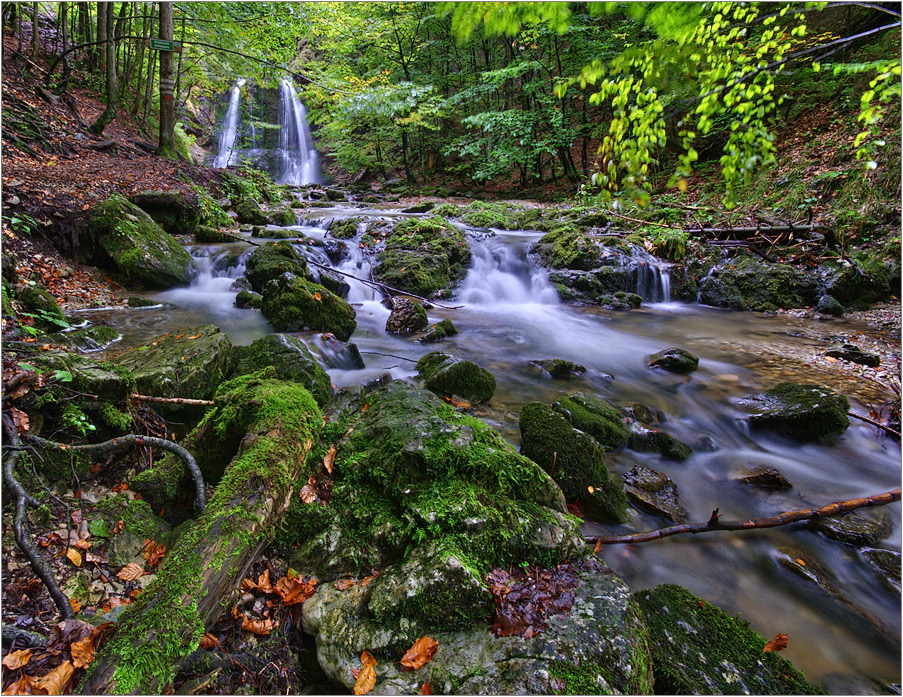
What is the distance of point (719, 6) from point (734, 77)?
1.89ft

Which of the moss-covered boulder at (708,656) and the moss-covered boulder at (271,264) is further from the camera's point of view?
the moss-covered boulder at (271,264)

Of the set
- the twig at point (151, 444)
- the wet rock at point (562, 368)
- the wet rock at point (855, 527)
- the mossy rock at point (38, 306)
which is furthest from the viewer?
the wet rock at point (562, 368)

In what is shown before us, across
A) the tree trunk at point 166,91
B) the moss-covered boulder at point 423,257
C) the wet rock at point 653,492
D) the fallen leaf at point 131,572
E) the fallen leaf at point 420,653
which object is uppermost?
the tree trunk at point 166,91

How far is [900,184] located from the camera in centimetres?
816

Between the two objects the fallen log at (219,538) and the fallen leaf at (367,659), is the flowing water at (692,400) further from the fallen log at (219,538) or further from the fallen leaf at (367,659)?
the fallen log at (219,538)

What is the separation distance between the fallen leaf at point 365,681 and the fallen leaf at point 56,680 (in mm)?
1058

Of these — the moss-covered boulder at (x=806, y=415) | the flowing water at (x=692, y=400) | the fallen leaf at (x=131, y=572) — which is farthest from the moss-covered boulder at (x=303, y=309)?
the moss-covered boulder at (x=806, y=415)

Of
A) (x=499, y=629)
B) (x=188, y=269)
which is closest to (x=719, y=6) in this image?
(x=499, y=629)

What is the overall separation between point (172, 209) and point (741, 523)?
36.4 ft

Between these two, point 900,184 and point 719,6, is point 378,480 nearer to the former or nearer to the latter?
point 719,6

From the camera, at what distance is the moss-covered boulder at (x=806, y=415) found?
4.39 m

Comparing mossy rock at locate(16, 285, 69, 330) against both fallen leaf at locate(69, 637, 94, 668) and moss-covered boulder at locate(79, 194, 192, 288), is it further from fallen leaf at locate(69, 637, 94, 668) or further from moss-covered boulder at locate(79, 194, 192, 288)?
fallen leaf at locate(69, 637, 94, 668)

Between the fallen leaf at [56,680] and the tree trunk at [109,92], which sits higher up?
the tree trunk at [109,92]

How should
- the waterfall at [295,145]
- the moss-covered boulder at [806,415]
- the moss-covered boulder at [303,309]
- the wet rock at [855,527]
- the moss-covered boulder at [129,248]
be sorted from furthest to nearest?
the waterfall at [295,145], the moss-covered boulder at [129,248], the moss-covered boulder at [303,309], the moss-covered boulder at [806,415], the wet rock at [855,527]
